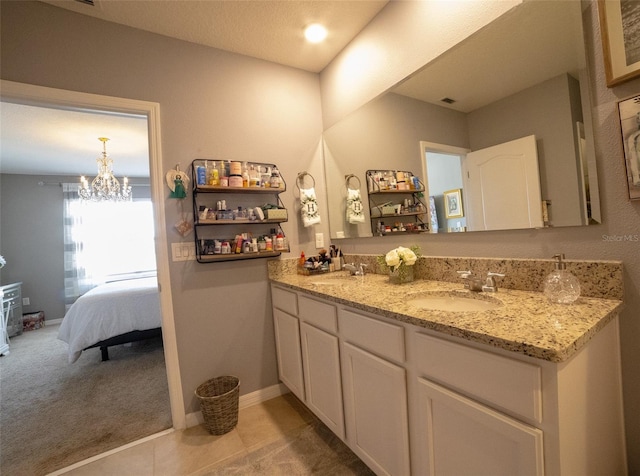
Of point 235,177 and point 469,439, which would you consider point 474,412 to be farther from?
point 235,177

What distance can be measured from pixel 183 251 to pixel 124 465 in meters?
1.21

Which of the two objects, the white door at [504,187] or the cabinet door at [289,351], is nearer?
the white door at [504,187]

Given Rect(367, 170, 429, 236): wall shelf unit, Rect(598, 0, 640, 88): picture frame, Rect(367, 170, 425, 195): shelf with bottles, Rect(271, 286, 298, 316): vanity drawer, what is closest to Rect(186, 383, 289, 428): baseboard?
Rect(271, 286, 298, 316): vanity drawer

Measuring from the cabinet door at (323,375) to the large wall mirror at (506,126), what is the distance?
0.87 meters

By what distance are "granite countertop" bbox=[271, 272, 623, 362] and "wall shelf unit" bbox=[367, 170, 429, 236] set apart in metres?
0.47

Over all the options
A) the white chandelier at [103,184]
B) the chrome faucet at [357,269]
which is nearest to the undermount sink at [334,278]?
the chrome faucet at [357,269]

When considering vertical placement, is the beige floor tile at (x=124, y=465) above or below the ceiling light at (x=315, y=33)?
below

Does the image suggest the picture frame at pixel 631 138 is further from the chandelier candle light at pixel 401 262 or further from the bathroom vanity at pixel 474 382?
the chandelier candle light at pixel 401 262

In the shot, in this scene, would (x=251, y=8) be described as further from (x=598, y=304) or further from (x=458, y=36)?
(x=598, y=304)

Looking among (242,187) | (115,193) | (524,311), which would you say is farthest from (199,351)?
(115,193)

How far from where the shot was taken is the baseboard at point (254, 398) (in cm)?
187

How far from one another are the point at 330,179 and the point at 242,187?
762 millimetres

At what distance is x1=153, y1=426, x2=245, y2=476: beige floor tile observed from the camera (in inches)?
59.8

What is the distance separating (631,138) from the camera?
93cm
